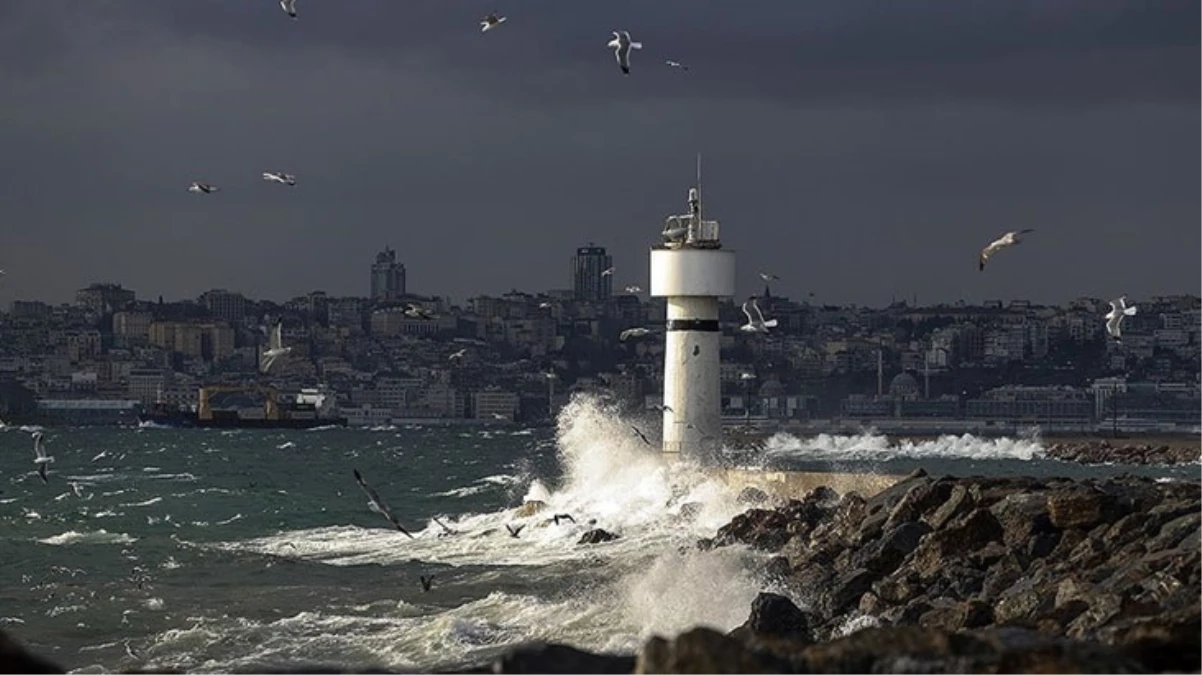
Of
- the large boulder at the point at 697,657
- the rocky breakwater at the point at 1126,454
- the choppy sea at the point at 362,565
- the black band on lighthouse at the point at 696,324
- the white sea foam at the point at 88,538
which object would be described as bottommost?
the rocky breakwater at the point at 1126,454

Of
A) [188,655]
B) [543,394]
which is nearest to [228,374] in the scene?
[543,394]

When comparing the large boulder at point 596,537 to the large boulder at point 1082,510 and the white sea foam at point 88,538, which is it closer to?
the white sea foam at point 88,538

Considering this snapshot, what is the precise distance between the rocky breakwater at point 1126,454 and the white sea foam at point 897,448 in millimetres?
1499

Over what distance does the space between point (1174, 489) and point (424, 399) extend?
405 feet

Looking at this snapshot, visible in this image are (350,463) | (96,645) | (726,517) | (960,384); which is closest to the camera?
(96,645)

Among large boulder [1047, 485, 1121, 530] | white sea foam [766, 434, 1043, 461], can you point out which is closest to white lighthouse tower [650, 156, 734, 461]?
large boulder [1047, 485, 1121, 530]

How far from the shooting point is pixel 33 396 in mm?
149125

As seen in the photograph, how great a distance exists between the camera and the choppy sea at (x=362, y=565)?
20.3 m

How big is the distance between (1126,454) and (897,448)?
1671cm

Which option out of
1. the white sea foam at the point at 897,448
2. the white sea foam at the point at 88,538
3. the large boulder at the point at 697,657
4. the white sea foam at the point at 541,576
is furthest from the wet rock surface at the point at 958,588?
the white sea foam at the point at 897,448

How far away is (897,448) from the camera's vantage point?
8881 cm

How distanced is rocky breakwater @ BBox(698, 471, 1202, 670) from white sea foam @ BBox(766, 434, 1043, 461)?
5330 cm

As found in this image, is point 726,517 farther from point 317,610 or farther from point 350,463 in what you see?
point 350,463

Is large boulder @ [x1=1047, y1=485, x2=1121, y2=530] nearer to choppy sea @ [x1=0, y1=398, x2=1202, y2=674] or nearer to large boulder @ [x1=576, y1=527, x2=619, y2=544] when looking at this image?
choppy sea @ [x1=0, y1=398, x2=1202, y2=674]
